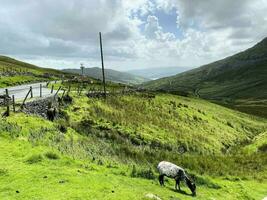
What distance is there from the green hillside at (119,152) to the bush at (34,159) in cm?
5

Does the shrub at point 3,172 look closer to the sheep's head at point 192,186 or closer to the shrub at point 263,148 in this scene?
the sheep's head at point 192,186

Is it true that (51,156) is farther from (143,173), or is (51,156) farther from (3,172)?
(143,173)

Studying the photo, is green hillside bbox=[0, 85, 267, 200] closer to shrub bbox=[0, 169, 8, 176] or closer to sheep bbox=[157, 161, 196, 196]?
shrub bbox=[0, 169, 8, 176]

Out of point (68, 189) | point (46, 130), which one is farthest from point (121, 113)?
point (68, 189)

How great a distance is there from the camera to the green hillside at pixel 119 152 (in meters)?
20.4

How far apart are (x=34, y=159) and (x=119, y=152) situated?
14445mm

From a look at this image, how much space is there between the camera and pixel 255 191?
34.3m

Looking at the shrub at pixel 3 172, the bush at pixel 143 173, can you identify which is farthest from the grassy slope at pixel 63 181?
the bush at pixel 143 173

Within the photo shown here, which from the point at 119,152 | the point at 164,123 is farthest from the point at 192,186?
the point at 164,123

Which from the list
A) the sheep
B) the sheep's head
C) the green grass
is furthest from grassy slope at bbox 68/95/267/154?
the sheep's head

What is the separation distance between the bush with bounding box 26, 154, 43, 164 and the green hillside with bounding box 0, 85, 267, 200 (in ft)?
0.17

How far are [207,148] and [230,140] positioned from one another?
14344 millimetres

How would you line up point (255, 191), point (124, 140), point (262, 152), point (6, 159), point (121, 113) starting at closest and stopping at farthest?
point (6, 159)
point (255, 191)
point (124, 140)
point (262, 152)
point (121, 113)

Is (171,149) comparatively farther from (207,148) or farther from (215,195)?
(215,195)
